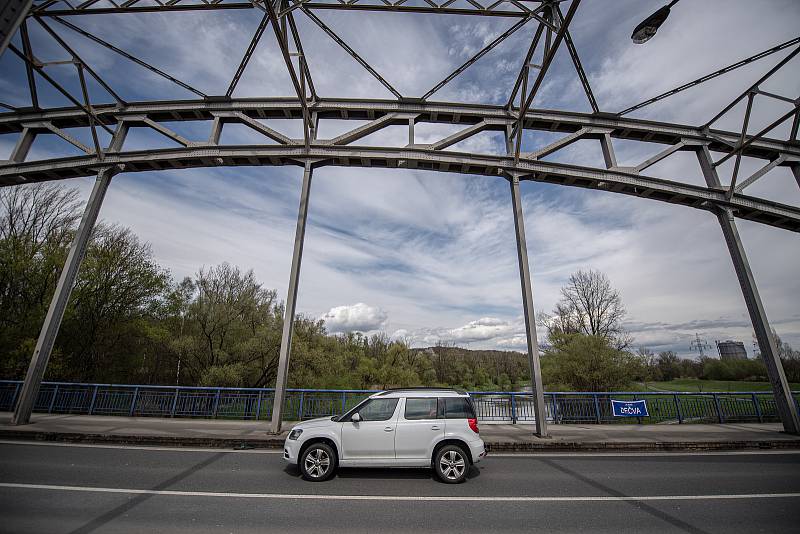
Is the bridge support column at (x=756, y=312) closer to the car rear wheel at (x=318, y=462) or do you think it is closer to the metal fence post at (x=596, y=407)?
the metal fence post at (x=596, y=407)

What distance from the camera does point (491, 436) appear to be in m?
9.58

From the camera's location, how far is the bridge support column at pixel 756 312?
994cm

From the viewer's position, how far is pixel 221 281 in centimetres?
2731

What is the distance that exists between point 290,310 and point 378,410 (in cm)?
484

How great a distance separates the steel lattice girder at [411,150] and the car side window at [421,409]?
7.95 metres

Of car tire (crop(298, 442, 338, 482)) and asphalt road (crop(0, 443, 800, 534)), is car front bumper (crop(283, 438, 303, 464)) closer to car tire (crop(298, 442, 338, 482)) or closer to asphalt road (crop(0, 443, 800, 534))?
car tire (crop(298, 442, 338, 482))

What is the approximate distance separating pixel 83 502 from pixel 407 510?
4844mm

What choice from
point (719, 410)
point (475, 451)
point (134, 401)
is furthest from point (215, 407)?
point (719, 410)

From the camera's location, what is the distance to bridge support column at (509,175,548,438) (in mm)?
9406

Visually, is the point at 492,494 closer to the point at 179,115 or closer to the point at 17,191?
the point at 179,115

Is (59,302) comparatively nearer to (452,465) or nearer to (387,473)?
(387,473)

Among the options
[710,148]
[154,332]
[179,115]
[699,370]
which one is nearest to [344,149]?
[179,115]

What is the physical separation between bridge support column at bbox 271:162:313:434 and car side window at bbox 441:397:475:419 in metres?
4.96

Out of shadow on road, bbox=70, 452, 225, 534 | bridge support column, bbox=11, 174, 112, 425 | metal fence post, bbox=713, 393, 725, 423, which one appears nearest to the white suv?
shadow on road, bbox=70, 452, 225, 534
